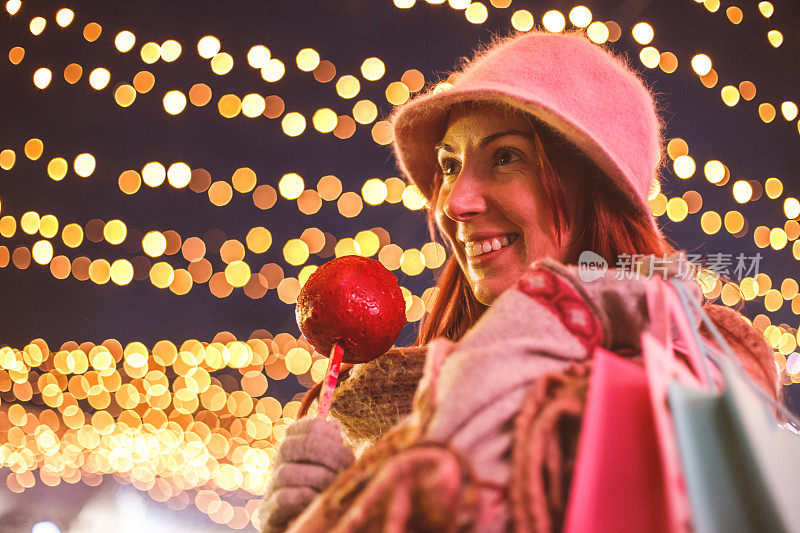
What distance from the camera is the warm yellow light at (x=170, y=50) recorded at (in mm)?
2650

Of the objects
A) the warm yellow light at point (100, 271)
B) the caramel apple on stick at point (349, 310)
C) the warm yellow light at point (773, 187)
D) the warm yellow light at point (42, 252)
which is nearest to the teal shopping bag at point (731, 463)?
the caramel apple on stick at point (349, 310)

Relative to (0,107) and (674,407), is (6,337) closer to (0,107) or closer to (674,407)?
(0,107)

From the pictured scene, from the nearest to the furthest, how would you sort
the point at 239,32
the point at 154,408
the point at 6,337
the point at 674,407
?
the point at 674,407
the point at 239,32
the point at 6,337
the point at 154,408

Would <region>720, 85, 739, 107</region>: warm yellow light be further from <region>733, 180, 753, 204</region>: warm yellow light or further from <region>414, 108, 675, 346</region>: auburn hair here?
<region>414, 108, 675, 346</region>: auburn hair

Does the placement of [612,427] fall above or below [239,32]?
below

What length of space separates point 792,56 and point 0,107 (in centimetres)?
351

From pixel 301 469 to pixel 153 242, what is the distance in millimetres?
2612

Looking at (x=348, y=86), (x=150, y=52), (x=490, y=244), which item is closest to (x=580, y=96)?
(x=490, y=244)

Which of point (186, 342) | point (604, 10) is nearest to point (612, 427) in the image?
point (604, 10)

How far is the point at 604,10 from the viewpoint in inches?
91.0

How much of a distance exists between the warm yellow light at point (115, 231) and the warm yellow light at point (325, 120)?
3.59ft

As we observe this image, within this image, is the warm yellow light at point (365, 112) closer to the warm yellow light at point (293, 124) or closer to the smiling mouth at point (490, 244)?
the warm yellow light at point (293, 124)

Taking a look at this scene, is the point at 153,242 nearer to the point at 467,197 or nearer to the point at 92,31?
the point at 92,31

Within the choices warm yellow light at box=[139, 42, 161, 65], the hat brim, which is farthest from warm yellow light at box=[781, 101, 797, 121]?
warm yellow light at box=[139, 42, 161, 65]
